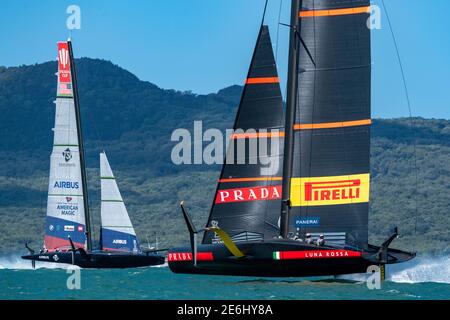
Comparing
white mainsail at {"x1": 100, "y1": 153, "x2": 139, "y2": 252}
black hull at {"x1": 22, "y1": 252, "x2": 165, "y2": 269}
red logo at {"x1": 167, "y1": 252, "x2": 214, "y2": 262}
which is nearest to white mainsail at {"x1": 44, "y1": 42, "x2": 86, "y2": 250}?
white mainsail at {"x1": 100, "y1": 153, "x2": 139, "y2": 252}

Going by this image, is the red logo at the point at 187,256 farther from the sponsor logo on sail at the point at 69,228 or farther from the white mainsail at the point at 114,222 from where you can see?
the sponsor logo on sail at the point at 69,228

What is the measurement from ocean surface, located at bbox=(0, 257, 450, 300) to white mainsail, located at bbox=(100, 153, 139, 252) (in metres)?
6.95

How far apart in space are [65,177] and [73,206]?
1409 millimetres

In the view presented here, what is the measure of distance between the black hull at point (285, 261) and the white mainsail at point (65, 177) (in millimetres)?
Answer: 17376

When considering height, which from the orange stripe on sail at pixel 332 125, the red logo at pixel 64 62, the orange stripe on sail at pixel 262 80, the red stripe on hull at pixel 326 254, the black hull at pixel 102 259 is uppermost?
the red logo at pixel 64 62

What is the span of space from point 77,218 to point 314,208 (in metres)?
19.7

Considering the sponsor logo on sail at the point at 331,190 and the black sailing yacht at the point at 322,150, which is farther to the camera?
the sponsor logo on sail at the point at 331,190

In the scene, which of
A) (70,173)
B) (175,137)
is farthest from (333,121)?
(175,137)

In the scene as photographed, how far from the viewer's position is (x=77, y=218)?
5641cm

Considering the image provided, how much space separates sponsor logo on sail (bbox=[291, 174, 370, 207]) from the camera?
128 feet

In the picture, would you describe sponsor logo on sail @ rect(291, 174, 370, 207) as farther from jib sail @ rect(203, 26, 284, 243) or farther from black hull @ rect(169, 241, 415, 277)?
jib sail @ rect(203, 26, 284, 243)

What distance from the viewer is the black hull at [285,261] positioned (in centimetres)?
3750

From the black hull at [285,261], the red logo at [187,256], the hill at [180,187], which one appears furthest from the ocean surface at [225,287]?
the hill at [180,187]

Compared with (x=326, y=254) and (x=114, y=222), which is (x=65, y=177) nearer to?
(x=114, y=222)
